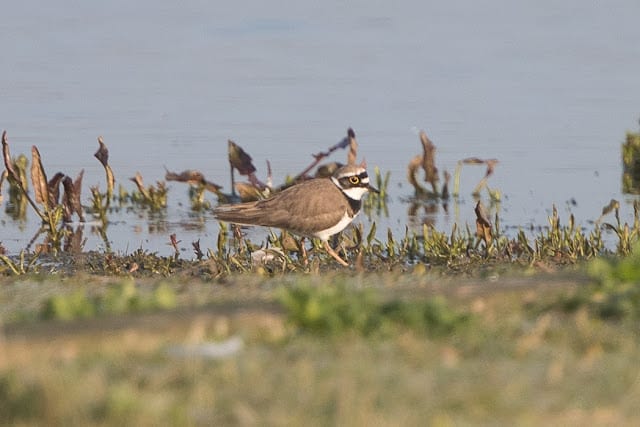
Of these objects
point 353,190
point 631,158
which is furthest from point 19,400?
point 631,158

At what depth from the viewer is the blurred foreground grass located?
466 cm

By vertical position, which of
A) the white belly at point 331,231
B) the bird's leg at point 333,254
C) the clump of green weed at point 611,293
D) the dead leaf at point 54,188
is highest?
the dead leaf at point 54,188

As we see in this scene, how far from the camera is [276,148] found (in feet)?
58.2

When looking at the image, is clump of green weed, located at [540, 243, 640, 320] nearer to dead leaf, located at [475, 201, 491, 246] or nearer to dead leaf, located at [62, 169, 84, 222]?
dead leaf, located at [475, 201, 491, 246]

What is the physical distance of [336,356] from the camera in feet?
17.9

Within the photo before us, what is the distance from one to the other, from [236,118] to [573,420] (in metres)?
15.3

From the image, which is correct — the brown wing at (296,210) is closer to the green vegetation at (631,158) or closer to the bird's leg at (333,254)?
the bird's leg at (333,254)

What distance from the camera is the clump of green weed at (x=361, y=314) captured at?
586 centimetres

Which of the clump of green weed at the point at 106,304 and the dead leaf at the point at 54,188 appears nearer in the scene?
the clump of green weed at the point at 106,304

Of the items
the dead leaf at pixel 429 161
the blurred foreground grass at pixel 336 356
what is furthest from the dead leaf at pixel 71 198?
the blurred foreground grass at pixel 336 356

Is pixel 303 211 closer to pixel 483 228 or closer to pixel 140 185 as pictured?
pixel 483 228

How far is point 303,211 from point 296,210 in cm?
8

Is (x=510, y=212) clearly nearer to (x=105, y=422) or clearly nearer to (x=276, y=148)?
(x=276, y=148)

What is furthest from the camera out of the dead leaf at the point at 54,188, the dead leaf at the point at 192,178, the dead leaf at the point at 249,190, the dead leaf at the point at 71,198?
the dead leaf at the point at 249,190
